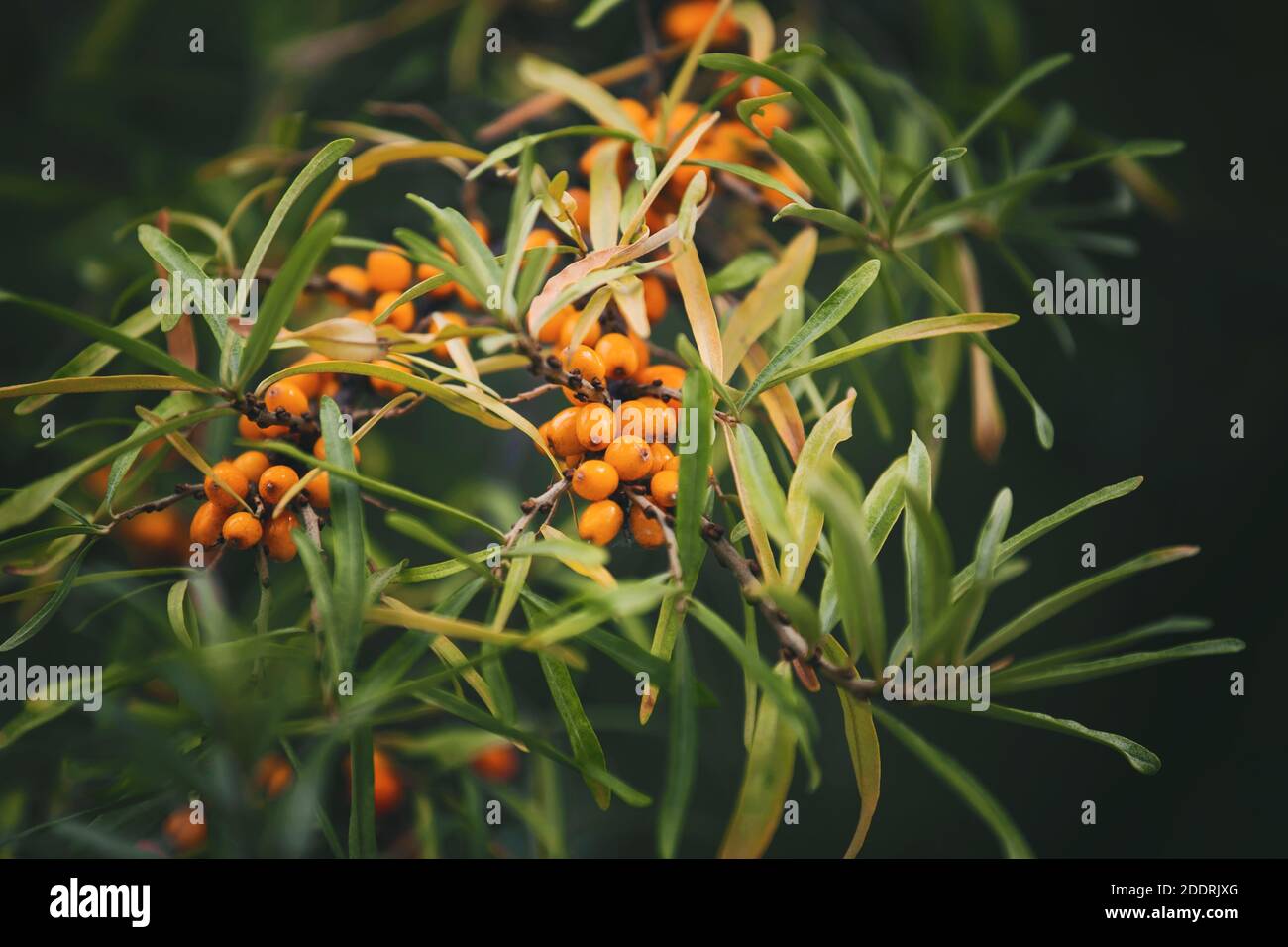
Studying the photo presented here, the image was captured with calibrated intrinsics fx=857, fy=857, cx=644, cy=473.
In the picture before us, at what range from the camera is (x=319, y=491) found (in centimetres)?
47

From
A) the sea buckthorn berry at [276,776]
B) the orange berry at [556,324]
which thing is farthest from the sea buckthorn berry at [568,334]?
the sea buckthorn berry at [276,776]

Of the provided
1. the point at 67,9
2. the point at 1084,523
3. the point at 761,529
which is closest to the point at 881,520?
the point at 761,529

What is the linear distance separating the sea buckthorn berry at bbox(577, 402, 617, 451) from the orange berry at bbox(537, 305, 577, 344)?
0.08m

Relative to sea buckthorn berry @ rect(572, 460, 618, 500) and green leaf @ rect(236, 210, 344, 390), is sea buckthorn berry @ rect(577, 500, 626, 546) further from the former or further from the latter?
green leaf @ rect(236, 210, 344, 390)

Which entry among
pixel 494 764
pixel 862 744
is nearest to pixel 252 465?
pixel 862 744

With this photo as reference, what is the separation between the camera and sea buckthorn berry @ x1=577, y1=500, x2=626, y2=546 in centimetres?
44

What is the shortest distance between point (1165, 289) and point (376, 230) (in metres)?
0.94

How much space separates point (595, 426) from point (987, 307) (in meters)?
0.74

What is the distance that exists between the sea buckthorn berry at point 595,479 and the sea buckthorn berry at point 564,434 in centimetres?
2

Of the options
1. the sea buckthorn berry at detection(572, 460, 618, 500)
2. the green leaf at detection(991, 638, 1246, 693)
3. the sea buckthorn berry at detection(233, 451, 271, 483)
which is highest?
the sea buckthorn berry at detection(233, 451, 271, 483)

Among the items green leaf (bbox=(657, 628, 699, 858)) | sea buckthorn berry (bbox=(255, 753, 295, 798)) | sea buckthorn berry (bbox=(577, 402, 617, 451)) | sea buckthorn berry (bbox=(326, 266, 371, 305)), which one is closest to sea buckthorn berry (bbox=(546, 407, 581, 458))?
sea buckthorn berry (bbox=(577, 402, 617, 451))

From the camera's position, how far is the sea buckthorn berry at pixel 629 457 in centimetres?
43

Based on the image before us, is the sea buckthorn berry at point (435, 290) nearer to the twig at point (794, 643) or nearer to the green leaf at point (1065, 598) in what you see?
the twig at point (794, 643)

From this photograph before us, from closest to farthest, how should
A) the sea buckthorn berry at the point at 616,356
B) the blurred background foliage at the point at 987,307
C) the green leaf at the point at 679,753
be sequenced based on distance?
the green leaf at the point at 679,753 → the sea buckthorn berry at the point at 616,356 → the blurred background foliage at the point at 987,307
